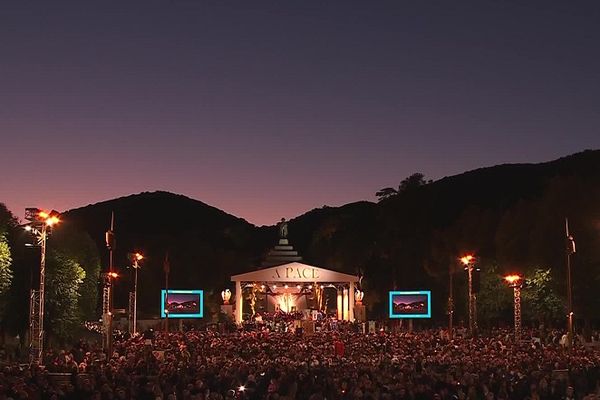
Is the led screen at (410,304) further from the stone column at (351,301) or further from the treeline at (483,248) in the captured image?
the stone column at (351,301)

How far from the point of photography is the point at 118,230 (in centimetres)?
19600

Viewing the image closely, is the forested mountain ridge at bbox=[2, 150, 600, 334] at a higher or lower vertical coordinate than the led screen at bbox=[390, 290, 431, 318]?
higher

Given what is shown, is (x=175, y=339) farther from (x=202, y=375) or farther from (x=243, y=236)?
(x=243, y=236)

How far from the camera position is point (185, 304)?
76500mm

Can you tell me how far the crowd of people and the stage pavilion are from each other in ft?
158

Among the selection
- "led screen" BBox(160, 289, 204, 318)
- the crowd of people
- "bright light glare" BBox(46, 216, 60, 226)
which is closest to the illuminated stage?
"led screen" BBox(160, 289, 204, 318)

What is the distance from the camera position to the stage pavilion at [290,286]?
8625 cm

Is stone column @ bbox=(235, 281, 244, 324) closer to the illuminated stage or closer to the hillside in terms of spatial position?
the illuminated stage

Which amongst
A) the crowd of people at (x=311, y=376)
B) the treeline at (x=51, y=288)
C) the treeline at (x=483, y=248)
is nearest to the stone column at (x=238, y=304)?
the treeline at (x=483, y=248)

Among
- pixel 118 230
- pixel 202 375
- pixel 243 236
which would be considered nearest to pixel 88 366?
pixel 202 375

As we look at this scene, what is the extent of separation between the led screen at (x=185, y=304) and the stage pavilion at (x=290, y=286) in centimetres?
745

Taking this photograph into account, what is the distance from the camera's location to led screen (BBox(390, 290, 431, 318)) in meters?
75.2

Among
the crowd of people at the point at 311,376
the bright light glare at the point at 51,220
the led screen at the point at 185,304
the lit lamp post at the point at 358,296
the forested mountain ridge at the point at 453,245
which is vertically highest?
the forested mountain ridge at the point at 453,245

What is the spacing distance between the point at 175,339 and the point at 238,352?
10.2 m
